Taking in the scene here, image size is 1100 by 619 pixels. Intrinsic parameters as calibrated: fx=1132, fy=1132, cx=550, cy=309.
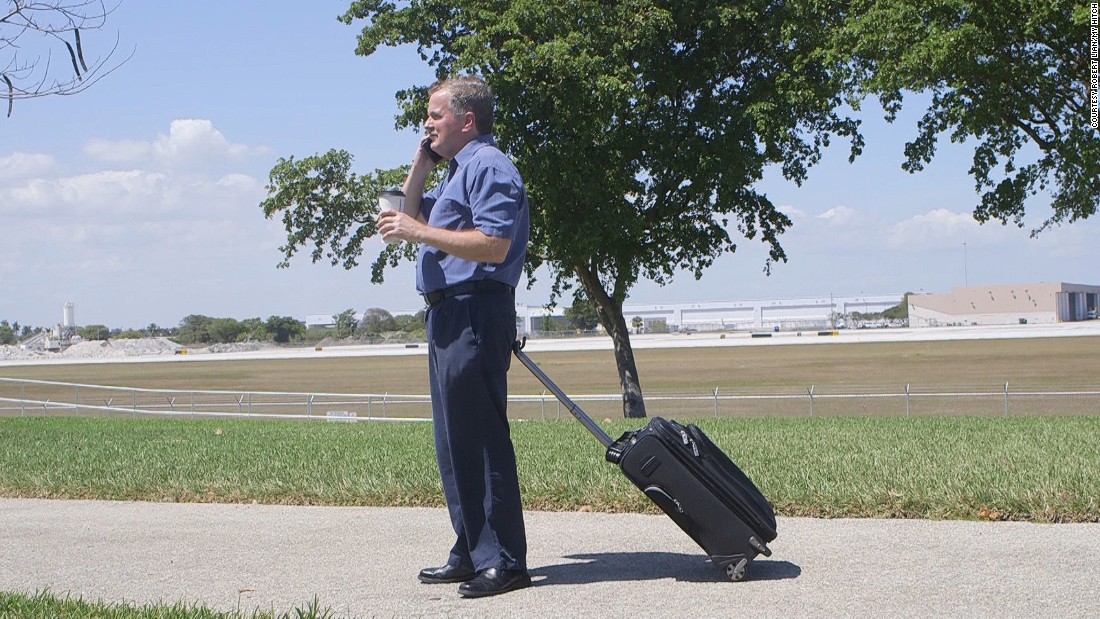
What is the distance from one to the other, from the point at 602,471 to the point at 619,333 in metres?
20.1

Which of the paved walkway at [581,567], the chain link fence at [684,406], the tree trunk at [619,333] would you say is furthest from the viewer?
the chain link fence at [684,406]

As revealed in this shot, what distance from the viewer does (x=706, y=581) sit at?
14.7ft

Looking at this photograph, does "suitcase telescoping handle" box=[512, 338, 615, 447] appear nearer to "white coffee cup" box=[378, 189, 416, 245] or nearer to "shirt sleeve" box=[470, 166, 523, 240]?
"shirt sleeve" box=[470, 166, 523, 240]

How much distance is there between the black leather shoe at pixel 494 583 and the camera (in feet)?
14.4

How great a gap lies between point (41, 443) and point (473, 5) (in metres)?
15.4

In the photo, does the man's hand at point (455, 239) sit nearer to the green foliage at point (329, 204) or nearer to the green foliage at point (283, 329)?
A: the green foliage at point (329, 204)

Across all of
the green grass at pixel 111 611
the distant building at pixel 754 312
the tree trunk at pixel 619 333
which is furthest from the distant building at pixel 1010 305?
the green grass at pixel 111 611

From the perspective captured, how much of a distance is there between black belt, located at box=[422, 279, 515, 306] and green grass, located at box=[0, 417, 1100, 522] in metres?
2.24

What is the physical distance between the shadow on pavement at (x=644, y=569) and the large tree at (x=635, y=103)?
17.5 meters

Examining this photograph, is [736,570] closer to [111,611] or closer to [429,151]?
[429,151]

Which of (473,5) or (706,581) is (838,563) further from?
(473,5)

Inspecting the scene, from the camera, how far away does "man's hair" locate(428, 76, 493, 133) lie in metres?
4.70

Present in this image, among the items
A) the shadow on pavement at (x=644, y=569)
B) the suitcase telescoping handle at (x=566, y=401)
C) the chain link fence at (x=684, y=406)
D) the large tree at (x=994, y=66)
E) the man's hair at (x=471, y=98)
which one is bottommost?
the chain link fence at (x=684, y=406)

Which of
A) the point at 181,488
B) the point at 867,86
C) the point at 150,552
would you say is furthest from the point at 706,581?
the point at 867,86
